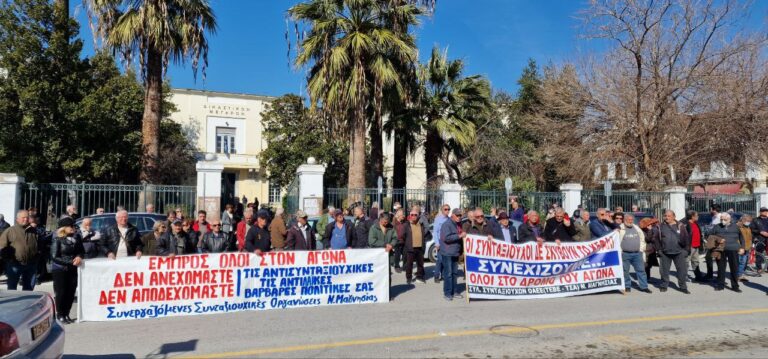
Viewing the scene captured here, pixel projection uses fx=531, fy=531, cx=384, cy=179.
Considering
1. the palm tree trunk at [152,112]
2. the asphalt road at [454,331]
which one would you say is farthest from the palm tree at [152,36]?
the asphalt road at [454,331]

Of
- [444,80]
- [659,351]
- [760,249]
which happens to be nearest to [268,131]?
[444,80]

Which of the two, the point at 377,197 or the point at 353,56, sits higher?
A: the point at 353,56

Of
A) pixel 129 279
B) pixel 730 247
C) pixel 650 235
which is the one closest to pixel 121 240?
pixel 129 279

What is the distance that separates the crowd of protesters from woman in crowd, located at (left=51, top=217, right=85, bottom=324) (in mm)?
12

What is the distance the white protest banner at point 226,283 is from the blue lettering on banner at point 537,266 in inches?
60.8

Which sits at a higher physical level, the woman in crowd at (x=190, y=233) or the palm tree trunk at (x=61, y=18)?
the palm tree trunk at (x=61, y=18)

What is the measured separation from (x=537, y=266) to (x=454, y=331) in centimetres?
296

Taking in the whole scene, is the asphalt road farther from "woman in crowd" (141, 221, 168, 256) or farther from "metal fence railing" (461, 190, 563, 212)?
"metal fence railing" (461, 190, 563, 212)

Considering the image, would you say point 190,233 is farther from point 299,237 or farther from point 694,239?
point 694,239

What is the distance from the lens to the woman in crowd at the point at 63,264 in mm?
7164

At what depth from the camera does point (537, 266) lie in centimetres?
913

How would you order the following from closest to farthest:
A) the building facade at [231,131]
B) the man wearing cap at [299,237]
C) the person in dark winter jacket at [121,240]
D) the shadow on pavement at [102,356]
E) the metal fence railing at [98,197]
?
the shadow on pavement at [102,356]
the person in dark winter jacket at [121,240]
the man wearing cap at [299,237]
the metal fence railing at [98,197]
the building facade at [231,131]

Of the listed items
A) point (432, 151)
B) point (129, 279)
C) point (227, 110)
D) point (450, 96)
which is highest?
point (227, 110)

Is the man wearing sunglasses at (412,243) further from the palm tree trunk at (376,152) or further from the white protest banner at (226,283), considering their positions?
the palm tree trunk at (376,152)
